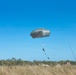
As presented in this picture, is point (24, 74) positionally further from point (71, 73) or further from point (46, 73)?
point (71, 73)

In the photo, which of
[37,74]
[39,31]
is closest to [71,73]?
[37,74]

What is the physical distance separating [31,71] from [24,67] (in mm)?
838

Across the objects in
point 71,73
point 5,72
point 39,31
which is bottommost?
point 71,73

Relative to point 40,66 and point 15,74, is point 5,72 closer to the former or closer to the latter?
point 15,74

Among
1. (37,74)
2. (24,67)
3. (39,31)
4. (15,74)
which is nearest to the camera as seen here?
(37,74)

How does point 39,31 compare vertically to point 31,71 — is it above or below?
above

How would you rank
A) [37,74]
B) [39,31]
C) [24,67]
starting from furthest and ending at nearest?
[39,31]
[24,67]
[37,74]

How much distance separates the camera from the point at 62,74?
5.68 m

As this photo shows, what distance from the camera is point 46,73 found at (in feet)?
19.0

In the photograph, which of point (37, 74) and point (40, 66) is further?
point (40, 66)

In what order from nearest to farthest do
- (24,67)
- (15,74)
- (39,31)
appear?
(15,74) → (24,67) → (39,31)

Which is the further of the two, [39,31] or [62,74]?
[39,31]

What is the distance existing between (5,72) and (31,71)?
67 centimetres

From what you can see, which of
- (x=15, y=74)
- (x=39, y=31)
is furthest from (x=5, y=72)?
(x=39, y=31)
